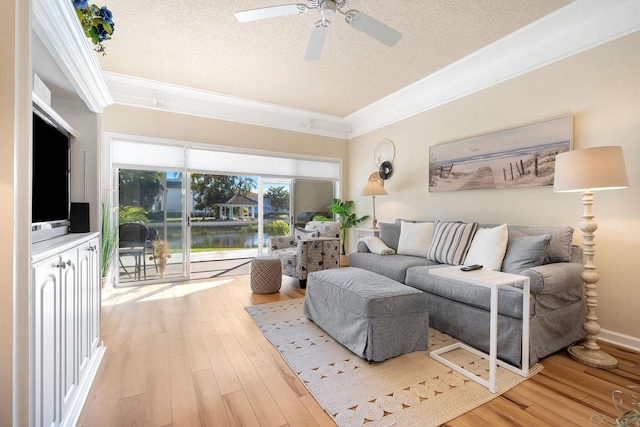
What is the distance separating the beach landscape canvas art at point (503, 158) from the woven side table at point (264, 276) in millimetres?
2370

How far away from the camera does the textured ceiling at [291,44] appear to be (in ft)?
7.91

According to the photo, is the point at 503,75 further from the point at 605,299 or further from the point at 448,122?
the point at 605,299

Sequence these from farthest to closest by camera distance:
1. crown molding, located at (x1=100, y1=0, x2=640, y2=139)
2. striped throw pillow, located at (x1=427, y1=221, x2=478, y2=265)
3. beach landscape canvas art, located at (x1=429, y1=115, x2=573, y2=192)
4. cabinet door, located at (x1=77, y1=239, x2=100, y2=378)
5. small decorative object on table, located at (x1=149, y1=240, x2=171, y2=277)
Answer: small decorative object on table, located at (x1=149, y1=240, x2=171, y2=277), striped throw pillow, located at (x1=427, y1=221, x2=478, y2=265), beach landscape canvas art, located at (x1=429, y1=115, x2=573, y2=192), crown molding, located at (x1=100, y1=0, x2=640, y2=139), cabinet door, located at (x1=77, y1=239, x2=100, y2=378)

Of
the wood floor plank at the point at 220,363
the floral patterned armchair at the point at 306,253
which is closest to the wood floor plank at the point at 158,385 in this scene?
the wood floor plank at the point at 220,363

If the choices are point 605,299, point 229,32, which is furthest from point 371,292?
point 229,32

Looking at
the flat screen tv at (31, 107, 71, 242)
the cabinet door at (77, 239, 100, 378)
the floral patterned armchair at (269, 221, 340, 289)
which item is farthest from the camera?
the floral patterned armchair at (269, 221, 340, 289)

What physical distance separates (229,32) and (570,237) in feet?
11.4

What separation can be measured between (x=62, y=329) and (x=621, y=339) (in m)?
3.74

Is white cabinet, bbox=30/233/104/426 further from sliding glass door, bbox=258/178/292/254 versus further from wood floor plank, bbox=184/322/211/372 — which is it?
sliding glass door, bbox=258/178/292/254

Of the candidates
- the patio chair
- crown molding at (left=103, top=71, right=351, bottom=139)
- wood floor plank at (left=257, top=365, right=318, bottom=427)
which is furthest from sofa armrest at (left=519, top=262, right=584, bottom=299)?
the patio chair

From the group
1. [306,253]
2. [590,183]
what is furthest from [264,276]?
[590,183]

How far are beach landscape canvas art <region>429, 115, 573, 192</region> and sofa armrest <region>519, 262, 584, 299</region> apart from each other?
36.7 inches

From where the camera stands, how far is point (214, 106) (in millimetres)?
4445

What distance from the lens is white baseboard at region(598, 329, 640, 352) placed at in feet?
7.32
